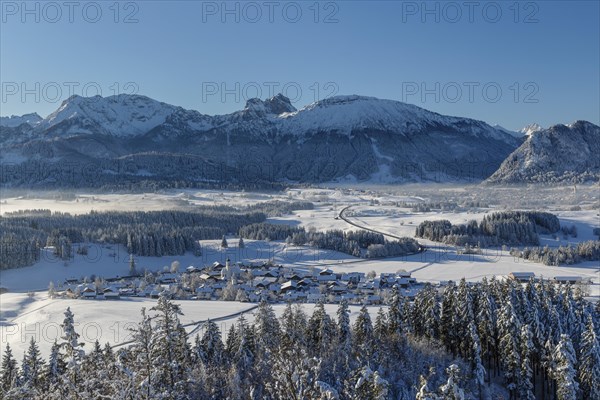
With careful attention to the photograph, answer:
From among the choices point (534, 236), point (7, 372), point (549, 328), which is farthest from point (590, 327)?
point (534, 236)

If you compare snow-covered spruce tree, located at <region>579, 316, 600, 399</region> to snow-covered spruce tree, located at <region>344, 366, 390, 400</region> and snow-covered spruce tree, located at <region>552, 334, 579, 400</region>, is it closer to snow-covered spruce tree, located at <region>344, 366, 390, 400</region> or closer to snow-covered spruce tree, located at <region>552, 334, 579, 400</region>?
snow-covered spruce tree, located at <region>552, 334, 579, 400</region>

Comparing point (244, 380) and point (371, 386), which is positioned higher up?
point (371, 386)

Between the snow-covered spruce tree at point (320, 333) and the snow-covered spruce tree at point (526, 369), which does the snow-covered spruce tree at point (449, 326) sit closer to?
the snow-covered spruce tree at point (526, 369)

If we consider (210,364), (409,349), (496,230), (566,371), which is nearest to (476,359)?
(409,349)

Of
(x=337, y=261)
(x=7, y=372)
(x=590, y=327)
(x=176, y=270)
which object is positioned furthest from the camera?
(x=337, y=261)

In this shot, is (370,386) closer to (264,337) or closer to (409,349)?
(264,337)

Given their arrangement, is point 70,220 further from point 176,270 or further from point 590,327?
point 590,327

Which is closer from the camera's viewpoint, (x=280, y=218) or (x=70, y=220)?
(x=70, y=220)
